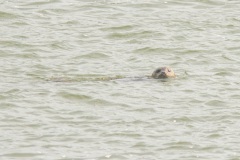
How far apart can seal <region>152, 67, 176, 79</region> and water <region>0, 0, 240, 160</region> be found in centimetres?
11

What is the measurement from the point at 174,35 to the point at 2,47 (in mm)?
3731

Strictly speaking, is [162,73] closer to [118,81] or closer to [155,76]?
[155,76]

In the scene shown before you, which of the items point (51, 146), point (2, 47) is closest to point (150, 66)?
point (2, 47)

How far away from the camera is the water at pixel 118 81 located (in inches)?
534

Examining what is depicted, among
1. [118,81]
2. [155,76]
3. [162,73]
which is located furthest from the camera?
[155,76]

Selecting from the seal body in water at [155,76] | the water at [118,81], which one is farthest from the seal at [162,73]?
the water at [118,81]

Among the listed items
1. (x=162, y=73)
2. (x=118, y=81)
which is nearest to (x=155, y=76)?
(x=162, y=73)

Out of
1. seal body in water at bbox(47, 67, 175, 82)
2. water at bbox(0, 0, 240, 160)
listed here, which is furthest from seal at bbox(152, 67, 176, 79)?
water at bbox(0, 0, 240, 160)

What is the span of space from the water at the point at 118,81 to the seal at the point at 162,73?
0.11m

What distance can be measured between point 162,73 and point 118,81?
799 millimetres

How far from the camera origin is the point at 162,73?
1758 centimetres

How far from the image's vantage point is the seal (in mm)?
17578

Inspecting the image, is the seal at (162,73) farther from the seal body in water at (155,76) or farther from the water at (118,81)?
the water at (118,81)

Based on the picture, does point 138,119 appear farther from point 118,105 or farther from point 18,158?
point 18,158
